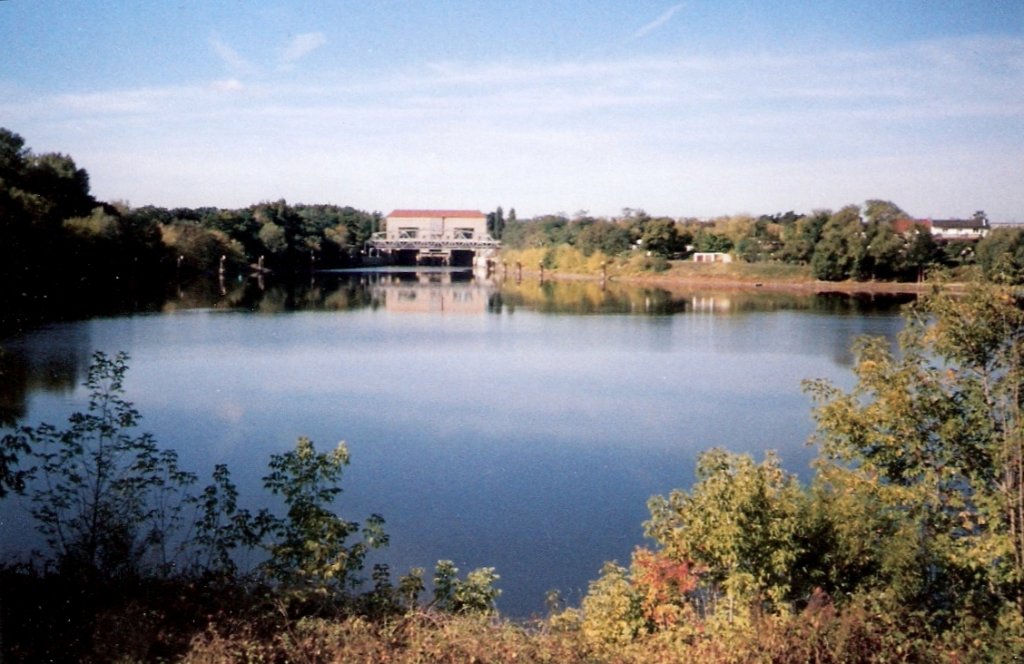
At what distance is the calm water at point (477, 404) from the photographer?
407 inches

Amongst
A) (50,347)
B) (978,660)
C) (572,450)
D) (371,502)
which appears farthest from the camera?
(50,347)

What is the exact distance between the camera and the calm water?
33.9 ft

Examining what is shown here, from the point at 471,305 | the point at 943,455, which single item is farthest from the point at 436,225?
the point at 943,455

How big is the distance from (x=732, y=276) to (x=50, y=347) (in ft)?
152

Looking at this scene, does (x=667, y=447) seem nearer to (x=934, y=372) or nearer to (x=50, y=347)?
(x=934, y=372)

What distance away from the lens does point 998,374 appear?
23.5 ft

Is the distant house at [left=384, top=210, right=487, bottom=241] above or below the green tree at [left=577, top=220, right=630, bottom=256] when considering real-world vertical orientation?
above

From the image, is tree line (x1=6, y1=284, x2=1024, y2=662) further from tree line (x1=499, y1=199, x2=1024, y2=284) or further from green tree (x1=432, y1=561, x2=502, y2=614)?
tree line (x1=499, y1=199, x2=1024, y2=284)

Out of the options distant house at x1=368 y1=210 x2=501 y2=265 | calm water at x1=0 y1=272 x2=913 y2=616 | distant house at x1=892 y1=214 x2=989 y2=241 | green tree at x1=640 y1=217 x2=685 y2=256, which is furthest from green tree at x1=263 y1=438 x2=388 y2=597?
distant house at x1=368 y1=210 x2=501 y2=265

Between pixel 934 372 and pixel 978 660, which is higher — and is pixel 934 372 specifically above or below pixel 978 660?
above

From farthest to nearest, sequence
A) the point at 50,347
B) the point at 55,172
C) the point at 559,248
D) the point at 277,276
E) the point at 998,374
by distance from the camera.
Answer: the point at 559,248 → the point at 277,276 → the point at 55,172 → the point at 50,347 → the point at 998,374

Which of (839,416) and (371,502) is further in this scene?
(371,502)

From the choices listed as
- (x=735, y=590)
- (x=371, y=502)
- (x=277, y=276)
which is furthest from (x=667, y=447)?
(x=277, y=276)

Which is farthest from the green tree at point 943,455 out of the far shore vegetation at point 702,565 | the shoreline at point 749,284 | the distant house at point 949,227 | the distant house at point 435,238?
the distant house at point 435,238
